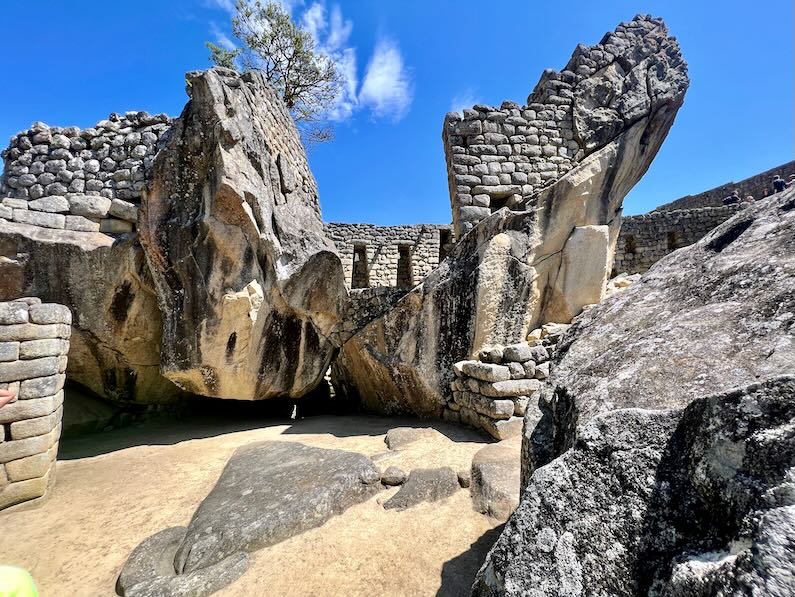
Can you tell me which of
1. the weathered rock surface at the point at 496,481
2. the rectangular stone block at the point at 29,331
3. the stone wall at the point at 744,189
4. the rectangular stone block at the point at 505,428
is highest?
the stone wall at the point at 744,189

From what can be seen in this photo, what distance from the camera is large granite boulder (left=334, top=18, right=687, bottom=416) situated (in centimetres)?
486

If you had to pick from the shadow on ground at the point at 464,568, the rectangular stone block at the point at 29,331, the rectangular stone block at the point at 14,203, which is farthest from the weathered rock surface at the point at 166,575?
the rectangular stone block at the point at 14,203

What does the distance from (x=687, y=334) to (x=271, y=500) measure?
285 cm

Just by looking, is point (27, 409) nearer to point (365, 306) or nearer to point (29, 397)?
point (29, 397)

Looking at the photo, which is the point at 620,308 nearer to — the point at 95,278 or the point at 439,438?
the point at 439,438

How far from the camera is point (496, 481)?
266cm

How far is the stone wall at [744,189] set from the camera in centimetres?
1302

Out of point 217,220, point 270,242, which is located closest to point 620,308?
point 270,242

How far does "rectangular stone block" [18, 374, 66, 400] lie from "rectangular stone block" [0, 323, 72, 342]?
0.43 meters

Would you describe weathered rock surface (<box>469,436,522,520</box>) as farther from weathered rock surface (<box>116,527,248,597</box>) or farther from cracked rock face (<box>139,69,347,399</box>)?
cracked rock face (<box>139,69,347,399</box>)

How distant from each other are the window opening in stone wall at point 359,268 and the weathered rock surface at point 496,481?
9394mm

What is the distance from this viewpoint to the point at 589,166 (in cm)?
547

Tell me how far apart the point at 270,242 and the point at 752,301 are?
5072mm

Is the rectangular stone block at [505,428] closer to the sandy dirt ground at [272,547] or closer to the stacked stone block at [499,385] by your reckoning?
the stacked stone block at [499,385]
